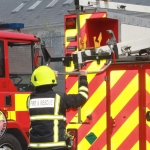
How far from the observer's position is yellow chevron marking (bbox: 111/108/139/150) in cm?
604

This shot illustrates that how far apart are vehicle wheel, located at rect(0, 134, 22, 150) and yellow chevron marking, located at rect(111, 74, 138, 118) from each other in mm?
3079

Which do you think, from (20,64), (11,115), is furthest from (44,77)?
(20,64)

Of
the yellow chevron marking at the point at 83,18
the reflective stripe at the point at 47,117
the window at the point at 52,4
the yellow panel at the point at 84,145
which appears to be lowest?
the yellow panel at the point at 84,145

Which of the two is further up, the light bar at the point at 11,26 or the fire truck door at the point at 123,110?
the light bar at the point at 11,26

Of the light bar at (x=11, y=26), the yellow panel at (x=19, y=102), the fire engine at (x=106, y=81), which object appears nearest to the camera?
the fire engine at (x=106, y=81)

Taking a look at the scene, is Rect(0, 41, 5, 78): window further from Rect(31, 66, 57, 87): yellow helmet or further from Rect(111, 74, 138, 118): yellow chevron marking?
Rect(31, 66, 57, 87): yellow helmet

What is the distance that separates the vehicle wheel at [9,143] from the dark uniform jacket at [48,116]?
137 inches

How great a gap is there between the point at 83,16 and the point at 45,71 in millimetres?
1333

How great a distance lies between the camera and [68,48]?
22.1 feet

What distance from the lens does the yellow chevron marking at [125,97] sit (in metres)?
6.04

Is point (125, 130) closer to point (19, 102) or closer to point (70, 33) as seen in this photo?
point (70, 33)

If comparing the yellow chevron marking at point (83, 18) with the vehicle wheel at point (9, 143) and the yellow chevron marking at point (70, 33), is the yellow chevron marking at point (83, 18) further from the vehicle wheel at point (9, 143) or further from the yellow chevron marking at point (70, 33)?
the vehicle wheel at point (9, 143)

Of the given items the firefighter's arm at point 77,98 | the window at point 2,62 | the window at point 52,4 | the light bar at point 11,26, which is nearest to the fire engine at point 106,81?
the firefighter's arm at point 77,98

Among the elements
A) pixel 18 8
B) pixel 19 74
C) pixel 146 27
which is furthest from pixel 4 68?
pixel 18 8
